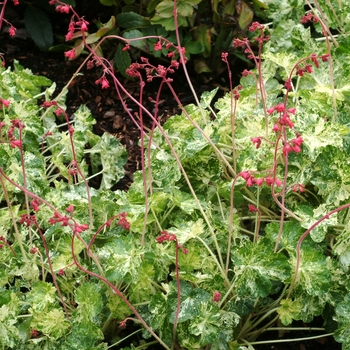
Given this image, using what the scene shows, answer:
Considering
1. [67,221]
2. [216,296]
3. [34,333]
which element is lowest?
[34,333]

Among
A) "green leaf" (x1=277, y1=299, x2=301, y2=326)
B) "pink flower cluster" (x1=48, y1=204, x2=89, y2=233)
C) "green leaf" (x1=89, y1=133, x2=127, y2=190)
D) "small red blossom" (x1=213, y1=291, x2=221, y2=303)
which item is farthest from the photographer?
"green leaf" (x1=89, y1=133, x2=127, y2=190)

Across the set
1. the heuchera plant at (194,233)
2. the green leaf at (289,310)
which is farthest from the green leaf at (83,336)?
the green leaf at (289,310)

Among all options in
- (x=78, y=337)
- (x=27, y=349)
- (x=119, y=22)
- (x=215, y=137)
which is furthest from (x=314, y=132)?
(x=119, y=22)

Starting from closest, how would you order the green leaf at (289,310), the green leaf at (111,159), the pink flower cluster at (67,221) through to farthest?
the pink flower cluster at (67,221) < the green leaf at (289,310) < the green leaf at (111,159)

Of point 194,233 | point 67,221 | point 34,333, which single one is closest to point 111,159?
point 194,233

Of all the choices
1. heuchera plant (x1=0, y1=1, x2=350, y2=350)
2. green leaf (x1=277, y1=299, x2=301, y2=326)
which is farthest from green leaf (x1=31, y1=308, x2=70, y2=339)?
green leaf (x1=277, y1=299, x2=301, y2=326)

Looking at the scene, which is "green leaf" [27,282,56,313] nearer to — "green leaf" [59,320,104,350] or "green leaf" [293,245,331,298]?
"green leaf" [59,320,104,350]

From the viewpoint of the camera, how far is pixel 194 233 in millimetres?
1930

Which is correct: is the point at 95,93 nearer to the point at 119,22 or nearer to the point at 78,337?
the point at 119,22

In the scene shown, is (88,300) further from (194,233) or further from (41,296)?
(194,233)

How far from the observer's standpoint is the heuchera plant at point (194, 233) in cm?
183

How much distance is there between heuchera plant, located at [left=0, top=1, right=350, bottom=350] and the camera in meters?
1.83

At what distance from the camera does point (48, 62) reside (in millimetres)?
3377

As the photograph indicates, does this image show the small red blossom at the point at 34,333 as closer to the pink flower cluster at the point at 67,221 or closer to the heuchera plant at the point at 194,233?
the heuchera plant at the point at 194,233
